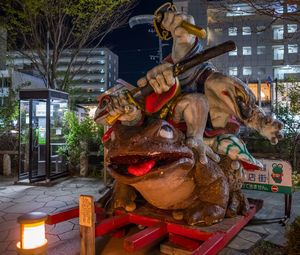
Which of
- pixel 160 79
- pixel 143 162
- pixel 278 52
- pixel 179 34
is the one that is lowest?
pixel 143 162

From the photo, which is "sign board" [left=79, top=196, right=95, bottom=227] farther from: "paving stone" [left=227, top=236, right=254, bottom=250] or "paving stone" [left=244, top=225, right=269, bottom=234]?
"paving stone" [left=244, top=225, right=269, bottom=234]

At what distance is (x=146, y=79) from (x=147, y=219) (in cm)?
183

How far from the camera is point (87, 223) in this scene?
110 inches

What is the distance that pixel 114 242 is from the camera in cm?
373

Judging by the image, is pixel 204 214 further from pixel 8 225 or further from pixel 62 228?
pixel 8 225

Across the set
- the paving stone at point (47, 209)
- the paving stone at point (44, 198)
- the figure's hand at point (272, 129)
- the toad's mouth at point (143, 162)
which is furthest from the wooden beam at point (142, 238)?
the paving stone at point (44, 198)

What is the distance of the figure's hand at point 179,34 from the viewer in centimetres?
357

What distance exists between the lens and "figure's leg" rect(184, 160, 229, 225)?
3.21 metres

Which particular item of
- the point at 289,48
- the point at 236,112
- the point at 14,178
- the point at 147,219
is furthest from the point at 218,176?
the point at 289,48

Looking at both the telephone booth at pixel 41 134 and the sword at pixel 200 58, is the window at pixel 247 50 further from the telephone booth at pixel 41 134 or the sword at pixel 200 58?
the sword at pixel 200 58

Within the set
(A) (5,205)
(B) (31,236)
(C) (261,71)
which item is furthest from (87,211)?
(C) (261,71)

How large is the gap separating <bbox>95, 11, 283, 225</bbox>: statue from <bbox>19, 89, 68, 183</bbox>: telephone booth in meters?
4.93

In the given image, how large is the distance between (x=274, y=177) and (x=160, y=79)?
10.1 ft

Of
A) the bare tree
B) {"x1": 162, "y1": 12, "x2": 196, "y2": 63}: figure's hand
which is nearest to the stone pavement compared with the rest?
{"x1": 162, "y1": 12, "x2": 196, "y2": 63}: figure's hand
